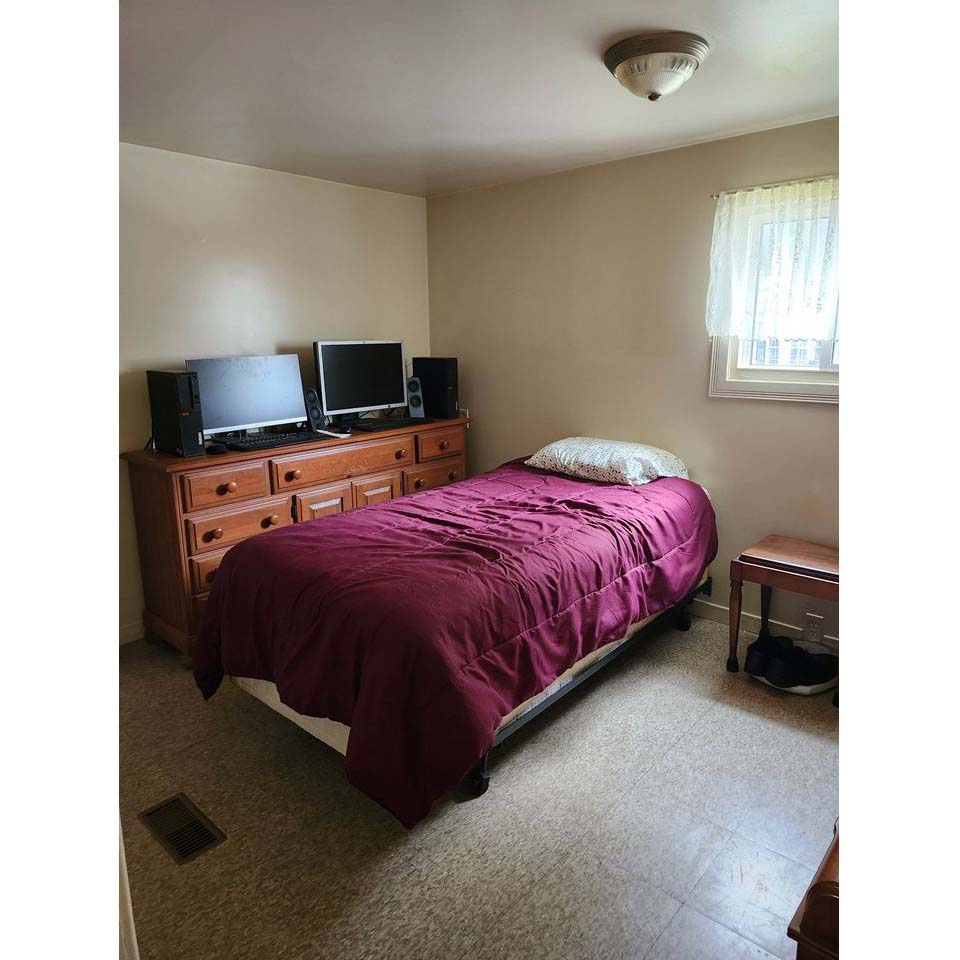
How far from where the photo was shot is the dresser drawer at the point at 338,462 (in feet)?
11.9

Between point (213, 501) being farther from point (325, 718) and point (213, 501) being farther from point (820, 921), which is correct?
point (820, 921)

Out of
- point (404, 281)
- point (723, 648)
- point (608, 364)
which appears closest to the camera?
point (723, 648)

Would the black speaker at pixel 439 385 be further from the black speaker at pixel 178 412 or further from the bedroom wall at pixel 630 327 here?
the black speaker at pixel 178 412

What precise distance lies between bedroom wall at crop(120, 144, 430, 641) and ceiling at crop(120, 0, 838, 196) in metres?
0.20

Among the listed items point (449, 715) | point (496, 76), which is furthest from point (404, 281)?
point (449, 715)

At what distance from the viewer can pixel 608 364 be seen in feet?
13.2

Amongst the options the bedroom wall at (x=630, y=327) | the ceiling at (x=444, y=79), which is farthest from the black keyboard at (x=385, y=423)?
the ceiling at (x=444, y=79)

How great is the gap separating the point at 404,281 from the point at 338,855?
360cm

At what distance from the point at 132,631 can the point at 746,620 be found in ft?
10.3

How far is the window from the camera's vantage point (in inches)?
124

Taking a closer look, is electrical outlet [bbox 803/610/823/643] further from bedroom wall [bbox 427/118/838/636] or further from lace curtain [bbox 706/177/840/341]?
lace curtain [bbox 706/177/840/341]

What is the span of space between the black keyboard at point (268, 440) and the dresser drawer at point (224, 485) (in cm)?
10

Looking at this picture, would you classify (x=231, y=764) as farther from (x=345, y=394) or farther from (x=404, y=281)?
(x=404, y=281)
